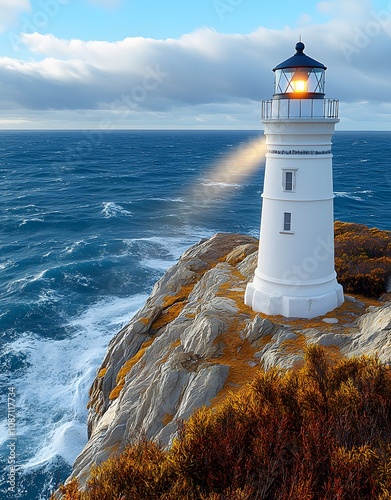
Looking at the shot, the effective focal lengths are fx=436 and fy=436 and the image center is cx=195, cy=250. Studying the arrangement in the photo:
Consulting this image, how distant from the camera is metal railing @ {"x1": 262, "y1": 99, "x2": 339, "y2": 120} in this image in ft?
49.6

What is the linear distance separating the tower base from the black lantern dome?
727 centimetres

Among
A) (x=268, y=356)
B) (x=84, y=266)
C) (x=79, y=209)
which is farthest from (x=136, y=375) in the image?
(x=79, y=209)

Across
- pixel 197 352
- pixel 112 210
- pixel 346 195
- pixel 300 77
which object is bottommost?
pixel 112 210

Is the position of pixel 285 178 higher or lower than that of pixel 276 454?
higher

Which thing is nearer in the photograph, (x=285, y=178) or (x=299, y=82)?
(x=299, y=82)

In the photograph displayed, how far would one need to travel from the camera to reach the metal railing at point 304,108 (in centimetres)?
1512

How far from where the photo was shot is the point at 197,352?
14.9 metres

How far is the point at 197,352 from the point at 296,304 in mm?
4342

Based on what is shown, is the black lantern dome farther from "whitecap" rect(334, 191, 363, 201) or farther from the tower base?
"whitecap" rect(334, 191, 363, 201)

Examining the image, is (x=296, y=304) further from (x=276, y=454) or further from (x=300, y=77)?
(x=276, y=454)

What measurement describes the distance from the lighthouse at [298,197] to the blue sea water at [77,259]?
474 inches

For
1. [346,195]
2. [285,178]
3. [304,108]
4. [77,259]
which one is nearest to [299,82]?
[304,108]

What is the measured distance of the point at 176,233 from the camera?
52.0m

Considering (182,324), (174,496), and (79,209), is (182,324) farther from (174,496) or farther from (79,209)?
(79,209)
